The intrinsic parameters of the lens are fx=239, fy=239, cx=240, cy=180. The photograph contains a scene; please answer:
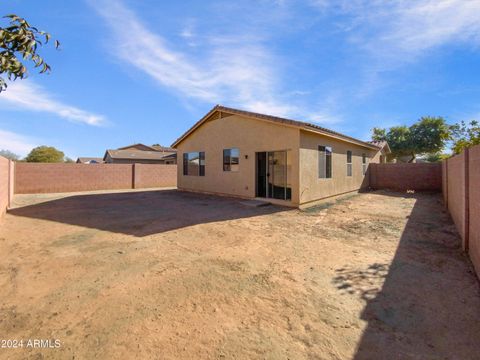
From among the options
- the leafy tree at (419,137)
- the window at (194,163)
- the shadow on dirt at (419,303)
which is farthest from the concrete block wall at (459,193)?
the leafy tree at (419,137)

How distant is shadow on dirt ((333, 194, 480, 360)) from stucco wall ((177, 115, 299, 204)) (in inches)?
219

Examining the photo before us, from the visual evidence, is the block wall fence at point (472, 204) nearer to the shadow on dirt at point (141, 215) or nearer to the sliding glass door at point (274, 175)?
the shadow on dirt at point (141, 215)

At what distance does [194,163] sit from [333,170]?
8.30 metres

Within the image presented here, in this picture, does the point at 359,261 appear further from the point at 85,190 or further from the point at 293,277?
the point at 85,190

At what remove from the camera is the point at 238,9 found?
7484 mm

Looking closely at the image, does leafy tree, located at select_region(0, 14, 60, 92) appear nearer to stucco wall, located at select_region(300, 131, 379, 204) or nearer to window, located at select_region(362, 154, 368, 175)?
stucco wall, located at select_region(300, 131, 379, 204)

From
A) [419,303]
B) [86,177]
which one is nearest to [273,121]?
[419,303]

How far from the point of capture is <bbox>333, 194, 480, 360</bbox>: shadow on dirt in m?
2.31

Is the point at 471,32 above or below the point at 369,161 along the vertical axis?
above

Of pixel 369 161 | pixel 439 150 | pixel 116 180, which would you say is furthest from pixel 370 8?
pixel 439 150

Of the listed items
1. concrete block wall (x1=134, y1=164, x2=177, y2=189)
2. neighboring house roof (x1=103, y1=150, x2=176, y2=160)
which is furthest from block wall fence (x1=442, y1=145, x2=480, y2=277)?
neighboring house roof (x1=103, y1=150, x2=176, y2=160)

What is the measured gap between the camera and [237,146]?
12250mm

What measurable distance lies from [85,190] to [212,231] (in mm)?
15082

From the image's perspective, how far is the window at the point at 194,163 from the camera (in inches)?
577
